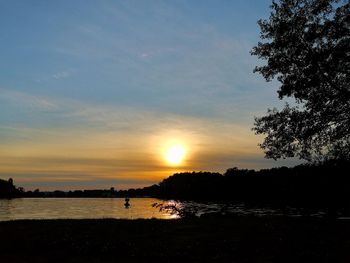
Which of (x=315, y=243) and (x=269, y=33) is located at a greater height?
(x=269, y=33)

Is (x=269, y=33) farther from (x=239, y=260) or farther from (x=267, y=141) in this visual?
(x=239, y=260)

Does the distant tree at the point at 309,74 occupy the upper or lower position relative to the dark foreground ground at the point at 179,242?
upper

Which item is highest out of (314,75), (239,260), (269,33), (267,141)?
(269,33)

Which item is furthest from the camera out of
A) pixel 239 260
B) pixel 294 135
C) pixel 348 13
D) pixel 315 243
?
pixel 294 135

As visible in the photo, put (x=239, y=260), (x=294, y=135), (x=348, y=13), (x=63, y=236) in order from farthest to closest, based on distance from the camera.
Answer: (x=294, y=135) → (x=348, y=13) → (x=63, y=236) → (x=239, y=260)

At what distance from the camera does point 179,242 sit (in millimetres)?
25734

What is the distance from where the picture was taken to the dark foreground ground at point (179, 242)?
22031 mm

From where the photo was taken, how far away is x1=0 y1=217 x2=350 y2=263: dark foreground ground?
72.3 feet

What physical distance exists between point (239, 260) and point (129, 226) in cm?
1378

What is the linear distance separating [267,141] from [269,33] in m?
8.00

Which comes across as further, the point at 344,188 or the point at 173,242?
the point at 344,188

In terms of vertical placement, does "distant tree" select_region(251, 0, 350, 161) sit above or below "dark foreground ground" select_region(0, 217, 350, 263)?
above

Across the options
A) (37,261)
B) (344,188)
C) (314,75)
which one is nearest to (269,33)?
(314,75)

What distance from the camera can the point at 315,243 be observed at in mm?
24984
